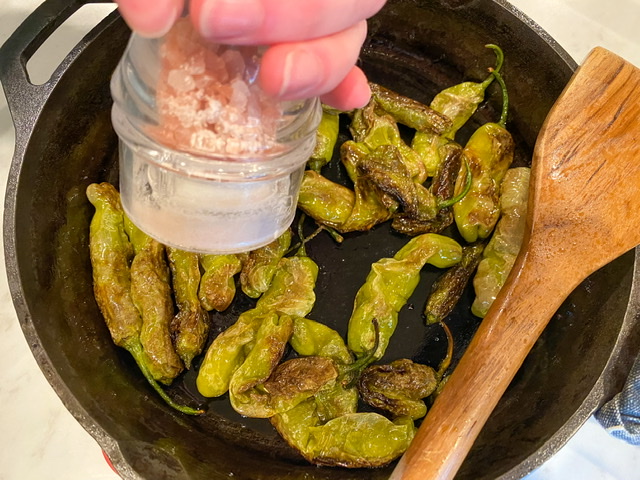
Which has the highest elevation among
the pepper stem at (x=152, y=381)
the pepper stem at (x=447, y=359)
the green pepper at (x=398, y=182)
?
the green pepper at (x=398, y=182)

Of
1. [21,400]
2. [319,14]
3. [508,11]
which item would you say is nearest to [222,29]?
[319,14]

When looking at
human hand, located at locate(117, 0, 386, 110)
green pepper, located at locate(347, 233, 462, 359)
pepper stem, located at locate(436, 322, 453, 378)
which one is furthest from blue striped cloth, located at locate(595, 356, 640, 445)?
human hand, located at locate(117, 0, 386, 110)

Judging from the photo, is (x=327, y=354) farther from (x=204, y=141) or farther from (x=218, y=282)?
(x=204, y=141)

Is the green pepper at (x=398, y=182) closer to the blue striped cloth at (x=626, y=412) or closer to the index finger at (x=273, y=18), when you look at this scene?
the blue striped cloth at (x=626, y=412)

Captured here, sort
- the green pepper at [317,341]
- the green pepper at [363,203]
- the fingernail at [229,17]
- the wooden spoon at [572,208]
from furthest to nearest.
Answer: the green pepper at [363,203]
the green pepper at [317,341]
the wooden spoon at [572,208]
the fingernail at [229,17]

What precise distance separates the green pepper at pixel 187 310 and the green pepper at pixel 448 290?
784 mm

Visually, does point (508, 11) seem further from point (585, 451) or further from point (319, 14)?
point (585, 451)

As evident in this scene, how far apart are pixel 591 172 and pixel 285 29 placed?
48.9 inches

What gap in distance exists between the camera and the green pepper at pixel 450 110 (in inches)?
80.2

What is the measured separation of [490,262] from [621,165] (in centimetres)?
52

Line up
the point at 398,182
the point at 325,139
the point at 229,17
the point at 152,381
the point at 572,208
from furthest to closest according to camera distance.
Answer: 1. the point at 325,139
2. the point at 398,182
3. the point at 152,381
4. the point at 572,208
5. the point at 229,17

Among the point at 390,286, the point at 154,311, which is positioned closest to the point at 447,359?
the point at 390,286

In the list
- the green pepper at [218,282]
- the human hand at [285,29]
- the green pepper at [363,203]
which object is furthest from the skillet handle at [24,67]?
the human hand at [285,29]

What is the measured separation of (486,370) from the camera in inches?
60.9
